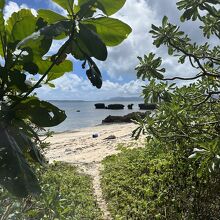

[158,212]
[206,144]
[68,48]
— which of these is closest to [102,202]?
[158,212]

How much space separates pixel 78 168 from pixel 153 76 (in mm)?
7531

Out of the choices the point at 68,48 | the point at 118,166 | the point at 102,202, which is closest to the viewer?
the point at 68,48

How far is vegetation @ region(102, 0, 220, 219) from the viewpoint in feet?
11.0

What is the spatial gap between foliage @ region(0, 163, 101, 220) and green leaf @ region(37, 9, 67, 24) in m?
0.69

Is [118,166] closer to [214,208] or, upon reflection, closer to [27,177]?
[214,208]

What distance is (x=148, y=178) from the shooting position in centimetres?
627

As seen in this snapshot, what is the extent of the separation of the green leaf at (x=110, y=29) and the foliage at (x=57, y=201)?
656mm

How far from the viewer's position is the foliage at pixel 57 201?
2.11m

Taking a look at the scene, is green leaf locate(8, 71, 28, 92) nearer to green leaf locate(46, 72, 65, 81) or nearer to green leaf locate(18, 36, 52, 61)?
green leaf locate(18, 36, 52, 61)

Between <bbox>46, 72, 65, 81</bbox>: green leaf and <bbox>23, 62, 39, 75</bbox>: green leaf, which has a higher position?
<bbox>23, 62, 39, 75</bbox>: green leaf

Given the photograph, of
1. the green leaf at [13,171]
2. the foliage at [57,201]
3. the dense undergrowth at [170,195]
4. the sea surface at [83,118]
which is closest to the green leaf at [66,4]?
the green leaf at [13,171]

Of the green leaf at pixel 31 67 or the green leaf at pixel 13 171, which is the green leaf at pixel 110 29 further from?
the green leaf at pixel 13 171

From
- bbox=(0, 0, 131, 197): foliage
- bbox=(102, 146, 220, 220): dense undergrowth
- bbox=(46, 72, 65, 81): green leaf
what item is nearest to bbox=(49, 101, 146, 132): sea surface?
bbox=(46, 72, 65, 81): green leaf

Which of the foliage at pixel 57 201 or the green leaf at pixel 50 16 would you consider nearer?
the green leaf at pixel 50 16
